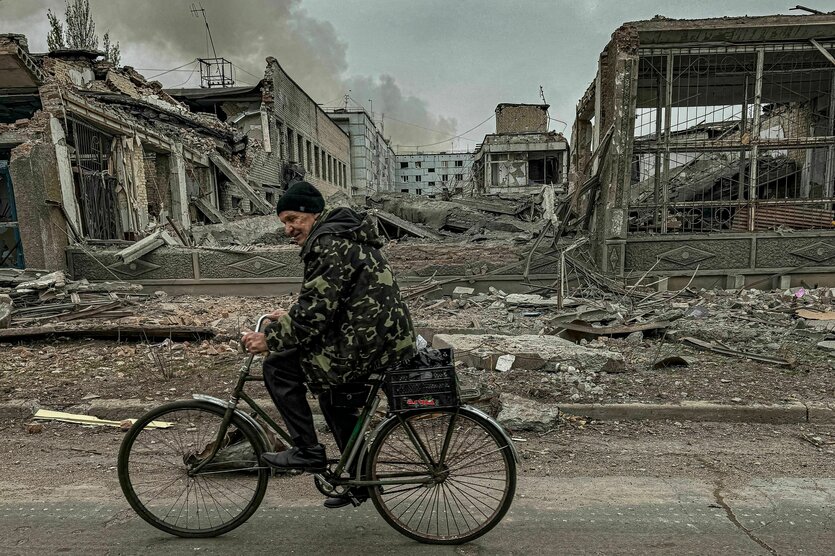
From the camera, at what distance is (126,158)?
12516mm

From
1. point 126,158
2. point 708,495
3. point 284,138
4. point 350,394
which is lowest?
point 708,495

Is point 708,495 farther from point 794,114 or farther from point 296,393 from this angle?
point 794,114

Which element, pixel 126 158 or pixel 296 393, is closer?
pixel 296 393

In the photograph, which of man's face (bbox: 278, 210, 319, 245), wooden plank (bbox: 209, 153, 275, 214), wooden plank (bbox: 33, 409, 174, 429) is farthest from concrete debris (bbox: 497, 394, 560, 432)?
wooden plank (bbox: 209, 153, 275, 214)

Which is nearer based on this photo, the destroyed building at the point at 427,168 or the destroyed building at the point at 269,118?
the destroyed building at the point at 269,118

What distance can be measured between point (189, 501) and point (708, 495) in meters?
3.28

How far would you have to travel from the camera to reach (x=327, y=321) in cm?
243

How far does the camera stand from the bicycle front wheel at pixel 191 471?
9.07 feet

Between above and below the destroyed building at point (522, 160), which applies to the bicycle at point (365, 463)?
below

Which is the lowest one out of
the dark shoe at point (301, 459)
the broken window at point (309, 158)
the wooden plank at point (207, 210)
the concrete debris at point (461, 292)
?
the concrete debris at point (461, 292)

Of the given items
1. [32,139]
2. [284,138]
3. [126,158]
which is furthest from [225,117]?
[32,139]

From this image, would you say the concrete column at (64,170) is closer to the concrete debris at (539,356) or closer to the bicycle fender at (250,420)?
the concrete debris at (539,356)

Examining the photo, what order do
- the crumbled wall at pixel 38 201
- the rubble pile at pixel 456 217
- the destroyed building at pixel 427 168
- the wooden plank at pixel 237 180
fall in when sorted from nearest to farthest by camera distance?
the crumbled wall at pixel 38 201 → the rubble pile at pixel 456 217 → the wooden plank at pixel 237 180 → the destroyed building at pixel 427 168

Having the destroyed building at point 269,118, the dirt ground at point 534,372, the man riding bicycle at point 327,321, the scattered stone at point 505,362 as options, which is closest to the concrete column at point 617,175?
the dirt ground at point 534,372
